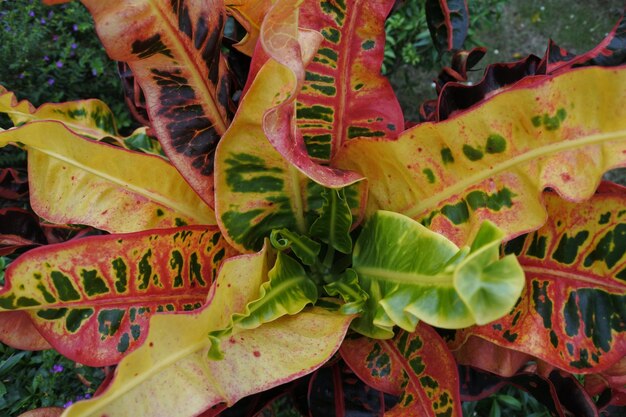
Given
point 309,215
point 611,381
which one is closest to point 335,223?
point 309,215

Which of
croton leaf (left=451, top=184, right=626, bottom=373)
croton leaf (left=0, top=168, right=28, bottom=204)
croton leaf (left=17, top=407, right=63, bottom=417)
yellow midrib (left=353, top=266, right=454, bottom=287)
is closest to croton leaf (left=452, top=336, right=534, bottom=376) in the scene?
croton leaf (left=451, top=184, right=626, bottom=373)

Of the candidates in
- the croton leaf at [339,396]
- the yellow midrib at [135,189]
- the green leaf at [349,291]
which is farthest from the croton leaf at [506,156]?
the croton leaf at [339,396]

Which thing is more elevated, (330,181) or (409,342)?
(330,181)

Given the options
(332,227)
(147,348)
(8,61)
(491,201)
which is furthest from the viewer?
(8,61)

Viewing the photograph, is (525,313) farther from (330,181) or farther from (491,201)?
(330,181)

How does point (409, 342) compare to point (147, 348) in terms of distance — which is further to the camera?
point (409, 342)

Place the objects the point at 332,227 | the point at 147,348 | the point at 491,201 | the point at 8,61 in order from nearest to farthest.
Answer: the point at 147,348
the point at 491,201
the point at 332,227
the point at 8,61

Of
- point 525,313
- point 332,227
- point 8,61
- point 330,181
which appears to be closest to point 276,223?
point 332,227

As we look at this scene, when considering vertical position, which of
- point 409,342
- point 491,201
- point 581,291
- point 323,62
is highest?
point 323,62
